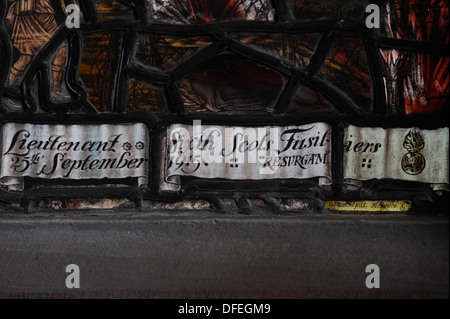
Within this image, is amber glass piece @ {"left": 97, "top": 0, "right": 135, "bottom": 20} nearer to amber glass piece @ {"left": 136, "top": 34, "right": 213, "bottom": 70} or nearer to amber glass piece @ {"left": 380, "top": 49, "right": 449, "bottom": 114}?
amber glass piece @ {"left": 136, "top": 34, "right": 213, "bottom": 70}

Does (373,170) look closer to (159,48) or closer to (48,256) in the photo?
(159,48)

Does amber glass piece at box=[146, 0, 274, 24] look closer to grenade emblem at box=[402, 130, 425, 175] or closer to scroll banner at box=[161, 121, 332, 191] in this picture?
scroll banner at box=[161, 121, 332, 191]

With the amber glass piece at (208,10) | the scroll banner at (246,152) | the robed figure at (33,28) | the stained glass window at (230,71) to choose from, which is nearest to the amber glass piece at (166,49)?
the stained glass window at (230,71)

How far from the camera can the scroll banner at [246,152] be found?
462 cm

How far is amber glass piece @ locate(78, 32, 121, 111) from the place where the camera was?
4.62 m

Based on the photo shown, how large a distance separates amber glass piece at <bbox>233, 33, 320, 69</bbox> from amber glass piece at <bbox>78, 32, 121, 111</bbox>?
1238 mm

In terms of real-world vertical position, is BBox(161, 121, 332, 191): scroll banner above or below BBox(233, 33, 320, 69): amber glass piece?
below

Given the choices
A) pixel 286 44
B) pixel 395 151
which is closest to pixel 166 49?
pixel 286 44

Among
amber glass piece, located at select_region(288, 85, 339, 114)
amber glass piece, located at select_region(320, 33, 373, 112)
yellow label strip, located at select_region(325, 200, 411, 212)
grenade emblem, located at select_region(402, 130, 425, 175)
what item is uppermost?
amber glass piece, located at select_region(320, 33, 373, 112)

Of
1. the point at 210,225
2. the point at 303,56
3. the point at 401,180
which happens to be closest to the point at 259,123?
the point at 303,56

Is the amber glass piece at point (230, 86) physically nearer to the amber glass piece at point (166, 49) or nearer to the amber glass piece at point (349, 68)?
the amber glass piece at point (166, 49)

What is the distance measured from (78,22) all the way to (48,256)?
2330mm

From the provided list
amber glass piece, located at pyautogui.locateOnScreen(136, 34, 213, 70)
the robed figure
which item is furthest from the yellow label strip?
the robed figure

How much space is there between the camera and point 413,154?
4.62m
